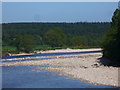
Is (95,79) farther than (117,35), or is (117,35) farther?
(117,35)

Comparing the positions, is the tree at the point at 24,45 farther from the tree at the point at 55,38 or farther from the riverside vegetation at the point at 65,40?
the tree at the point at 55,38

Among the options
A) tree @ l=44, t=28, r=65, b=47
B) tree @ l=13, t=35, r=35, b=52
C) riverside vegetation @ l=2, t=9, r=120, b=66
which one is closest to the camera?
riverside vegetation @ l=2, t=9, r=120, b=66

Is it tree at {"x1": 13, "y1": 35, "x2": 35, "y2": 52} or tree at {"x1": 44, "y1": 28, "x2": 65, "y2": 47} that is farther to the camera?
tree at {"x1": 44, "y1": 28, "x2": 65, "y2": 47}

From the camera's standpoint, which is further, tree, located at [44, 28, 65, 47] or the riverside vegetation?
tree, located at [44, 28, 65, 47]

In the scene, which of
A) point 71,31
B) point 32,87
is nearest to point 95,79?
point 32,87

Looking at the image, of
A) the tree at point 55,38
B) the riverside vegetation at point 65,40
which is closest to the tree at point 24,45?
the riverside vegetation at point 65,40

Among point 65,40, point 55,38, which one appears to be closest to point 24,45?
point 55,38

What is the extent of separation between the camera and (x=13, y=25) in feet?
634

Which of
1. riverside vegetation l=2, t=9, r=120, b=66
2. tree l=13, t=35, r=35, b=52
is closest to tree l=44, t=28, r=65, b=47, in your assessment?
riverside vegetation l=2, t=9, r=120, b=66

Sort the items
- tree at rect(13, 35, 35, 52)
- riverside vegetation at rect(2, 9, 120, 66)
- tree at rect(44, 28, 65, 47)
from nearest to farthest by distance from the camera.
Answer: riverside vegetation at rect(2, 9, 120, 66) → tree at rect(13, 35, 35, 52) → tree at rect(44, 28, 65, 47)

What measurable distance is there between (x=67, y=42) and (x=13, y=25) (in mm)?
69184

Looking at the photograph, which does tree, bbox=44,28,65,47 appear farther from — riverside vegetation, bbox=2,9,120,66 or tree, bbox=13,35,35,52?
tree, bbox=13,35,35,52

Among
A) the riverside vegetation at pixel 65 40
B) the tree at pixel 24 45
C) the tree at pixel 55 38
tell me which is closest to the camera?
the riverside vegetation at pixel 65 40

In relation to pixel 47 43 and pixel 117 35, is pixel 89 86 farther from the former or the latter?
pixel 47 43
